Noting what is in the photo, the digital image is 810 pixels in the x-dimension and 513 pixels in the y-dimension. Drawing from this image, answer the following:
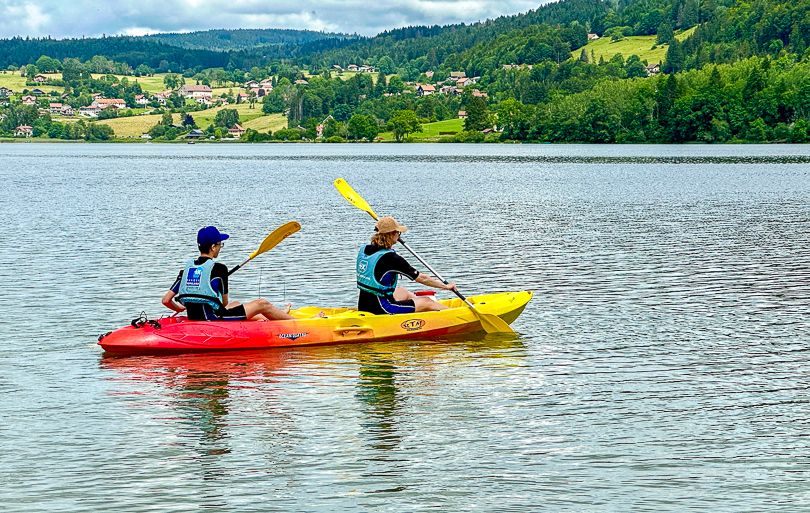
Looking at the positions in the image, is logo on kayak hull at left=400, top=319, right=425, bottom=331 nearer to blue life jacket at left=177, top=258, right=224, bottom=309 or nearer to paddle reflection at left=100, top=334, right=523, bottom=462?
paddle reflection at left=100, top=334, right=523, bottom=462

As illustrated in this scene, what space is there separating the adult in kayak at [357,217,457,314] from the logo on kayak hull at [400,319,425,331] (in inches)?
12.0

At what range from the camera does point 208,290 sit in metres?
18.6

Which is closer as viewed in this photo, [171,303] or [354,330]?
[171,303]

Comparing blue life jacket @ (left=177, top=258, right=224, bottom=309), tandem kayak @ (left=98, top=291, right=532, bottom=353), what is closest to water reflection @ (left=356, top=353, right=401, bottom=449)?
tandem kayak @ (left=98, top=291, right=532, bottom=353)

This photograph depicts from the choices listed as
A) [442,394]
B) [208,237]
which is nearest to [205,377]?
[208,237]

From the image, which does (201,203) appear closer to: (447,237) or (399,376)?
(447,237)

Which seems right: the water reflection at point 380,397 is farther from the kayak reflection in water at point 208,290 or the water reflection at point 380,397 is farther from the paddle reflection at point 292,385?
the kayak reflection in water at point 208,290

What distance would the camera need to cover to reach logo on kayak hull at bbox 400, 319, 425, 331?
67.2 ft

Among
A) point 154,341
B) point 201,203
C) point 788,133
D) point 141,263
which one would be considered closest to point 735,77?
point 788,133

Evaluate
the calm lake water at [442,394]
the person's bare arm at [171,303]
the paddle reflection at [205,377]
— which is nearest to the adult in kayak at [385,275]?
the calm lake water at [442,394]

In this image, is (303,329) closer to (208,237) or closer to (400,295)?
(400,295)

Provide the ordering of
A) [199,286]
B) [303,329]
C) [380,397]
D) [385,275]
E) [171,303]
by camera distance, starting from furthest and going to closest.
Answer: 1. [385,275]
2. [303,329]
3. [171,303]
4. [199,286]
5. [380,397]

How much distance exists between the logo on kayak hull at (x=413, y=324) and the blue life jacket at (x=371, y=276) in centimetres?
71

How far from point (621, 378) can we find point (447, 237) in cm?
2555
